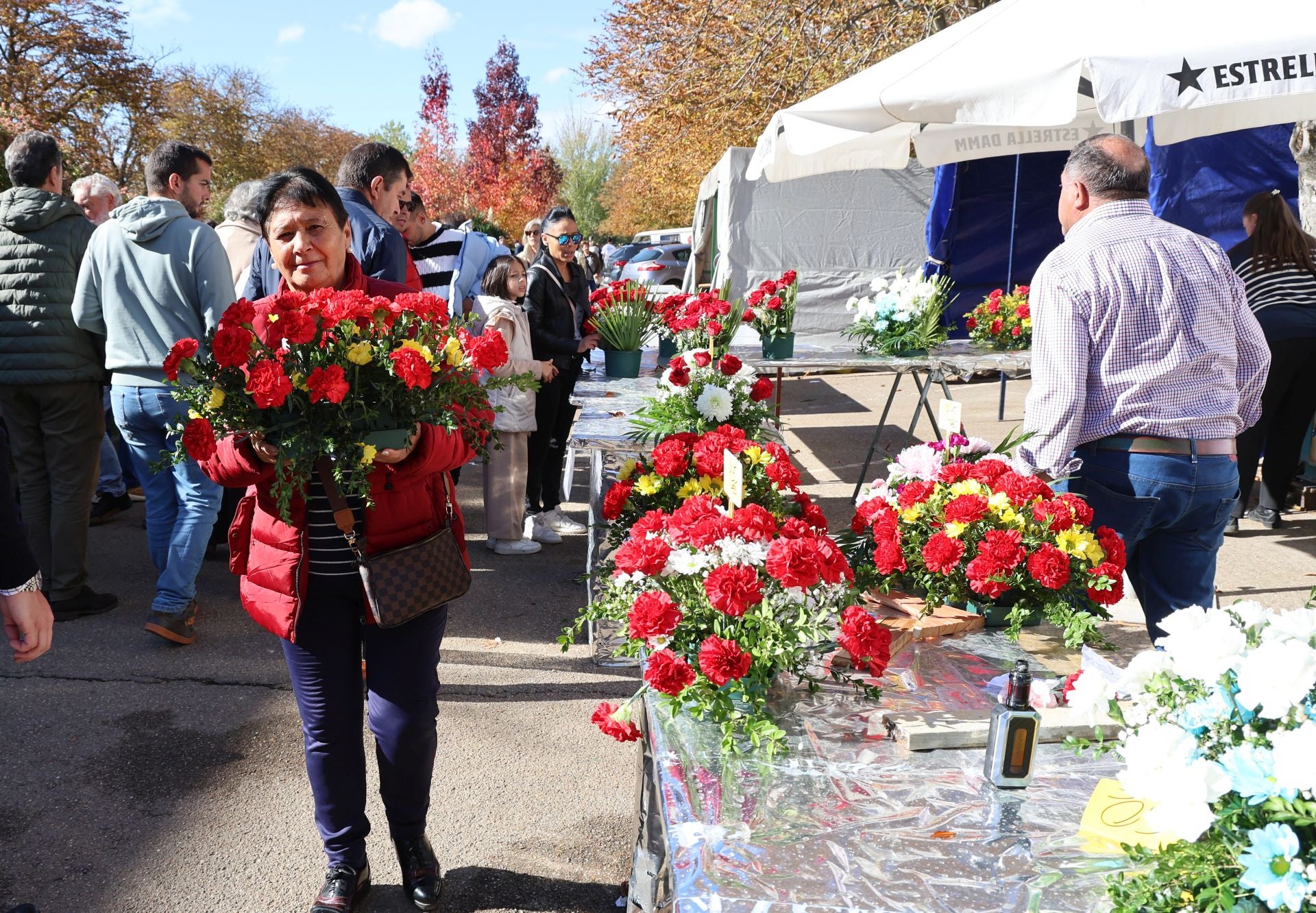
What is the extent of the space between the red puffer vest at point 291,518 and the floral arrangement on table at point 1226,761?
1614mm

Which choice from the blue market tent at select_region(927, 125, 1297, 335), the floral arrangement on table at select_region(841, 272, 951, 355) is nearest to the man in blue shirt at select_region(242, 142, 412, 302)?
the floral arrangement on table at select_region(841, 272, 951, 355)

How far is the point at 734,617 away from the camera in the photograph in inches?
82.4

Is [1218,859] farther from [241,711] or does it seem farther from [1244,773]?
[241,711]

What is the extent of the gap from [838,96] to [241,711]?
396cm

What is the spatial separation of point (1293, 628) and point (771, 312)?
540 centimetres

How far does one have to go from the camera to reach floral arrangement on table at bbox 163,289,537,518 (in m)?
2.16

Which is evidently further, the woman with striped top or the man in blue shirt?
the woman with striped top

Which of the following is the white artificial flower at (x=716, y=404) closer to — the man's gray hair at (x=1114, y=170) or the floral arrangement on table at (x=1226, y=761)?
the man's gray hair at (x=1114, y=170)

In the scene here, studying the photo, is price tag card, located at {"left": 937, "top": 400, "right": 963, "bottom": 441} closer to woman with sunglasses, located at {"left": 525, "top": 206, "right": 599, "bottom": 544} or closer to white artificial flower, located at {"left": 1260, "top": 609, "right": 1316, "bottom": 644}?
white artificial flower, located at {"left": 1260, "top": 609, "right": 1316, "bottom": 644}

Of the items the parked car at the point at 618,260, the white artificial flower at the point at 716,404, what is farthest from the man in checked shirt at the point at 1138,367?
the parked car at the point at 618,260

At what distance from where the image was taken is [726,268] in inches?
553

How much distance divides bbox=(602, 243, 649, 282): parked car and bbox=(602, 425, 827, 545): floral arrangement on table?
2178cm

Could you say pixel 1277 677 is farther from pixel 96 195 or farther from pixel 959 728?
pixel 96 195

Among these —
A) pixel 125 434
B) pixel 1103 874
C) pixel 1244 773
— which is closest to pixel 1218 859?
A: pixel 1244 773
